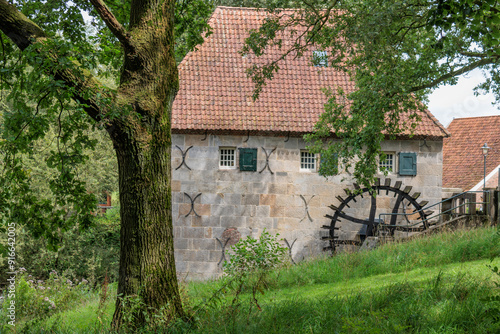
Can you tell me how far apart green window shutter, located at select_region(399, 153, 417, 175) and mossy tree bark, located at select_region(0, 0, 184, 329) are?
1017 cm

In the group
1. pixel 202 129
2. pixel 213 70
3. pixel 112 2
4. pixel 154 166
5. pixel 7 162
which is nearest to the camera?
pixel 154 166

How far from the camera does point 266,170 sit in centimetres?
1395

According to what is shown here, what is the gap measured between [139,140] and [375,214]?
1031cm

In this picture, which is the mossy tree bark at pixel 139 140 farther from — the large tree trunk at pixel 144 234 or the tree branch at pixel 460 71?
the tree branch at pixel 460 71

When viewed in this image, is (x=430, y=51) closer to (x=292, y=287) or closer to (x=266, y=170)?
(x=292, y=287)

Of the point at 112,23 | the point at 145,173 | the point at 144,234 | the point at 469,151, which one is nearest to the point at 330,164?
the point at 145,173

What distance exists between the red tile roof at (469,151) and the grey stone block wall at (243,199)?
35.4 ft

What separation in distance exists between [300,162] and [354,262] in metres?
4.91

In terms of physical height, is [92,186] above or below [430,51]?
below

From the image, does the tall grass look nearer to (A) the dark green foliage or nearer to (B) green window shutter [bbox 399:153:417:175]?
(B) green window shutter [bbox 399:153:417:175]

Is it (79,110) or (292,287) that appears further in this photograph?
(292,287)

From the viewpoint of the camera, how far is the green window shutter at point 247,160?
13820 millimetres

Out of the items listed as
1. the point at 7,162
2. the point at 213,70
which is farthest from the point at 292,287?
the point at 213,70

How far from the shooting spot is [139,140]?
525 centimetres
